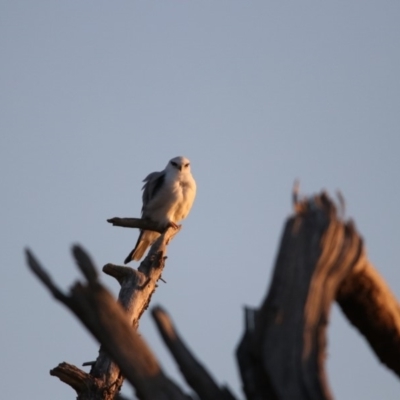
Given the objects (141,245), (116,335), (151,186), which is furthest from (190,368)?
(151,186)

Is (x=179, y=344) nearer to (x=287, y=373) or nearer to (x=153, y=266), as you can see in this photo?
(x=287, y=373)

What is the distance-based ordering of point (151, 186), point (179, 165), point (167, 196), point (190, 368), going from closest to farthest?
point (190, 368) < point (167, 196) < point (151, 186) < point (179, 165)

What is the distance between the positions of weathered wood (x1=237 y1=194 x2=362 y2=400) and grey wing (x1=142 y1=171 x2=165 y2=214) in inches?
414

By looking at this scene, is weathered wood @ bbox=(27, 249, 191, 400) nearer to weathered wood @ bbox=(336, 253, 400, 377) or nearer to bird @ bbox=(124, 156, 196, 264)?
weathered wood @ bbox=(336, 253, 400, 377)

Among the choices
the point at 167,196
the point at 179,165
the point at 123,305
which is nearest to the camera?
the point at 123,305

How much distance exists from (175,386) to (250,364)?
1.14 ft

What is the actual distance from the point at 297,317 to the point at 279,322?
85 millimetres

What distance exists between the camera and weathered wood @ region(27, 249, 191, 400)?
4062 mm

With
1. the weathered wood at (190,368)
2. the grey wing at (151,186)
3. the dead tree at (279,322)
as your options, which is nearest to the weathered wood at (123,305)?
the grey wing at (151,186)

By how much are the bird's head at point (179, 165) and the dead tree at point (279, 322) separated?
10951 mm

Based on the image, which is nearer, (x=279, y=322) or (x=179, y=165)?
(x=279, y=322)

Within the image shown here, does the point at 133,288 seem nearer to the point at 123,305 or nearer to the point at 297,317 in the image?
the point at 123,305

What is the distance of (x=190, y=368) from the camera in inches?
175

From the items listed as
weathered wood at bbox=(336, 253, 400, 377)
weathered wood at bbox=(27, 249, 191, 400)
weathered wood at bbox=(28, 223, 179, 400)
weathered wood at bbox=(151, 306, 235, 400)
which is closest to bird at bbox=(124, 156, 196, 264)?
weathered wood at bbox=(28, 223, 179, 400)
